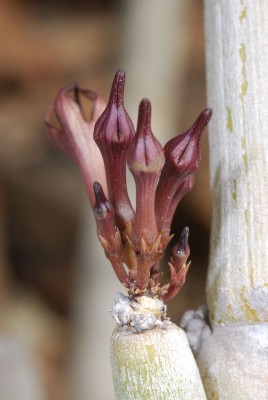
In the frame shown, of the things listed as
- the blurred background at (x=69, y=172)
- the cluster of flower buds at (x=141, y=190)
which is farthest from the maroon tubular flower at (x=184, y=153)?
the blurred background at (x=69, y=172)

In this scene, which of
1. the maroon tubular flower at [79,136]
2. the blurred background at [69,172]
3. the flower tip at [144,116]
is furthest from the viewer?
the blurred background at [69,172]

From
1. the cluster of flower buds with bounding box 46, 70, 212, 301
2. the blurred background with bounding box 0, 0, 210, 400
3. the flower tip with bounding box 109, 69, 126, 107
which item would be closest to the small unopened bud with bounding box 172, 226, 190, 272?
the cluster of flower buds with bounding box 46, 70, 212, 301

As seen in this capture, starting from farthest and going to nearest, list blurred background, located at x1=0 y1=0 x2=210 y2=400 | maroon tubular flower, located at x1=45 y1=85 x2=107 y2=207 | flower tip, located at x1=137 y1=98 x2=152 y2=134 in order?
blurred background, located at x1=0 y1=0 x2=210 y2=400
maroon tubular flower, located at x1=45 y1=85 x2=107 y2=207
flower tip, located at x1=137 y1=98 x2=152 y2=134

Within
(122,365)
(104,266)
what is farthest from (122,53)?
(122,365)

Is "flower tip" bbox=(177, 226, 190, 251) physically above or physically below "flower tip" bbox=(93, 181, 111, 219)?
below

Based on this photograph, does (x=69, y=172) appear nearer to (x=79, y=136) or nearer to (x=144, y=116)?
(x=79, y=136)

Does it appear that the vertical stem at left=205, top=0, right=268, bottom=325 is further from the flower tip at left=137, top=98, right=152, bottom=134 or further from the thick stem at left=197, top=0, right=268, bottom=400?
the flower tip at left=137, top=98, right=152, bottom=134

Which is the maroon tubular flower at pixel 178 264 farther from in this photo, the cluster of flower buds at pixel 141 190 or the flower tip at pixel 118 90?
the flower tip at pixel 118 90
